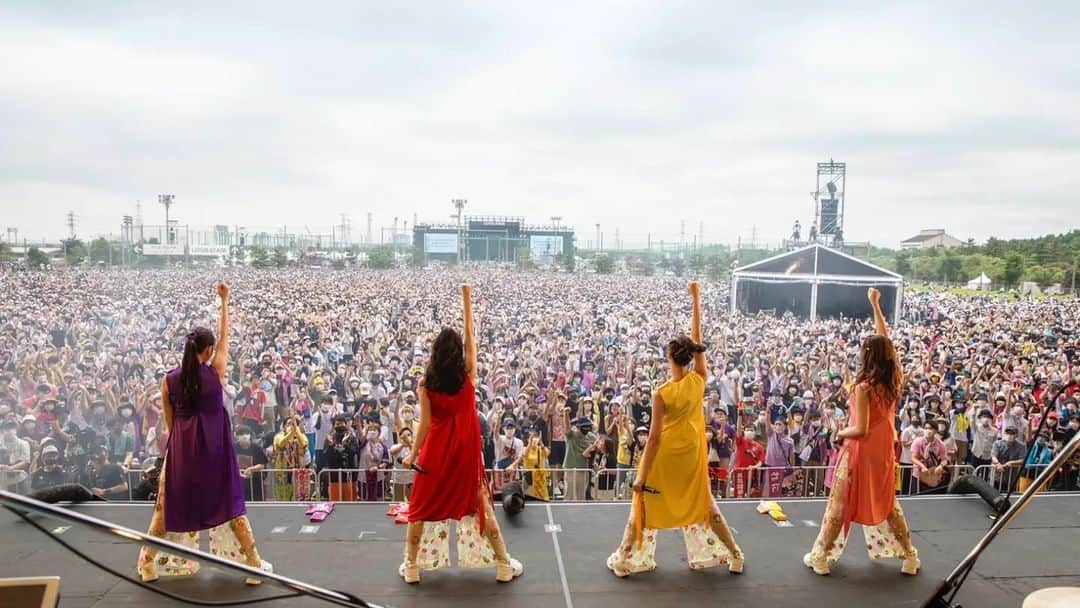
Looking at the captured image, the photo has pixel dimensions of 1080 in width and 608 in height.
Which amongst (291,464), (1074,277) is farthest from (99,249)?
(1074,277)

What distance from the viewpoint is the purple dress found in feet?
10.9

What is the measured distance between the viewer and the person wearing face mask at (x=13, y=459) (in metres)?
5.37

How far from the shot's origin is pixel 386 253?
9.87 metres

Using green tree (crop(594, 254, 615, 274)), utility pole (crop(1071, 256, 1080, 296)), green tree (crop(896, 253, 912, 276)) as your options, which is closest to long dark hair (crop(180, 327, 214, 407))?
green tree (crop(594, 254, 615, 274))

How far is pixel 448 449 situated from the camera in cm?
338

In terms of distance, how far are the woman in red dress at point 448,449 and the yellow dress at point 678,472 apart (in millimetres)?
808

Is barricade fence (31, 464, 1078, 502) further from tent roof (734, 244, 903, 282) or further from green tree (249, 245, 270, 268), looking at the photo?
green tree (249, 245, 270, 268)

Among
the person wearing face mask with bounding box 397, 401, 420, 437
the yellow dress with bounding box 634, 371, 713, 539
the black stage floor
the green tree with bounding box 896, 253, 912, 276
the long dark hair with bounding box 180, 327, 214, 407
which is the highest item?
the green tree with bounding box 896, 253, 912, 276

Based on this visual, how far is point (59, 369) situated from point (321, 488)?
4.22 m

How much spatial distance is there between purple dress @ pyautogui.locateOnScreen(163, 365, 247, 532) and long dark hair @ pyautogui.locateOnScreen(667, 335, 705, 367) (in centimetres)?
223

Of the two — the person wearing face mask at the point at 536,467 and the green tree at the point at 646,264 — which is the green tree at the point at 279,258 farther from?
the person wearing face mask at the point at 536,467

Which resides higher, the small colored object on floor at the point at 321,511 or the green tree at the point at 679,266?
the green tree at the point at 679,266

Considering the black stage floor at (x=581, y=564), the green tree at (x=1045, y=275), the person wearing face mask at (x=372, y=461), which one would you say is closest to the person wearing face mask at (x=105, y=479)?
the black stage floor at (x=581, y=564)

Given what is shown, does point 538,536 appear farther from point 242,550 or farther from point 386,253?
point 386,253
